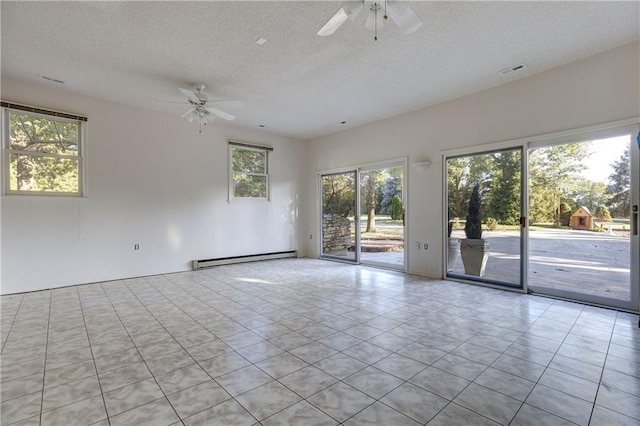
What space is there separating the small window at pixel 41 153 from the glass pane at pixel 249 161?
277 cm

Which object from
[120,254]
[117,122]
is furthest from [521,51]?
[120,254]

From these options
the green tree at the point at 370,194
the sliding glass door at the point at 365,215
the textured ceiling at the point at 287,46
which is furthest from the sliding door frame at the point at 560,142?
the green tree at the point at 370,194

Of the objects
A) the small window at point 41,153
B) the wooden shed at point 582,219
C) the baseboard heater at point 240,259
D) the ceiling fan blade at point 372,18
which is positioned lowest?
the baseboard heater at point 240,259

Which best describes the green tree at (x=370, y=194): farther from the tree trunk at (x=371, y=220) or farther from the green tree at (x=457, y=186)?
the green tree at (x=457, y=186)

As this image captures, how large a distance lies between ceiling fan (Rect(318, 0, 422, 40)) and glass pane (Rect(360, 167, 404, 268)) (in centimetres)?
356

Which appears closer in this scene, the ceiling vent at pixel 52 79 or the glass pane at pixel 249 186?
the ceiling vent at pixel 52 79

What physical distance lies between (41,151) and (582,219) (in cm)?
780

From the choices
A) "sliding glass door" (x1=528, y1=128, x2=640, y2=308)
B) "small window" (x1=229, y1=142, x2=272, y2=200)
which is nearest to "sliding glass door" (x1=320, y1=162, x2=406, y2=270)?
"small window" (x1=229, y1=142, x2=272, y2=200)

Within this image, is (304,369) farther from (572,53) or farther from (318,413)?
(572,53)

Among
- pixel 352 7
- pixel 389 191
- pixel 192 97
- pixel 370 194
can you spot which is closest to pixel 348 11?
pixel 352 7

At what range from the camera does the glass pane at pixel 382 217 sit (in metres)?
6.02

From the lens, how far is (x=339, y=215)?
23.8 ft

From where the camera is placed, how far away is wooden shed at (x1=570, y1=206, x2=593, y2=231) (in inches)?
152

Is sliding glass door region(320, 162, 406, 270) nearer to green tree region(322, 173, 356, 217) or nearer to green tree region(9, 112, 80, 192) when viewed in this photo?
green tree region(322, 173, 356, 217)
